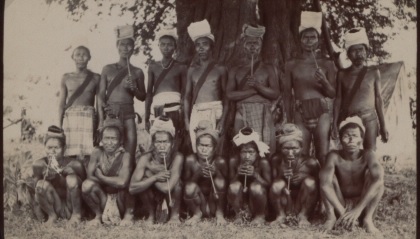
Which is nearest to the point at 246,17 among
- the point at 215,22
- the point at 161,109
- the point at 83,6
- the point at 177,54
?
the point at 215,22

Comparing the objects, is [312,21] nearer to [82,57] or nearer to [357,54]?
[357,54]

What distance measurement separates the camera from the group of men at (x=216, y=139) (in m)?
4.44

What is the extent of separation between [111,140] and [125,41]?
27.8 inches

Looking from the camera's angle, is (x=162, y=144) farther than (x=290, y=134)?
Yes

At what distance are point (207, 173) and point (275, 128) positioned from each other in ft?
1.83

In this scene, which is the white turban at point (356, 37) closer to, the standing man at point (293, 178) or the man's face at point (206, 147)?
the standing man at point (293, 178)

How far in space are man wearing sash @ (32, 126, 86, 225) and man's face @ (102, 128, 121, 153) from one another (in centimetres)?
24

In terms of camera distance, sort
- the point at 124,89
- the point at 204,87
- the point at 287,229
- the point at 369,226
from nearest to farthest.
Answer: the point at 369,226
the point at 287,229
the point at 204,87
the point at 124,89

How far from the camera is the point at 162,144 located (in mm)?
4594

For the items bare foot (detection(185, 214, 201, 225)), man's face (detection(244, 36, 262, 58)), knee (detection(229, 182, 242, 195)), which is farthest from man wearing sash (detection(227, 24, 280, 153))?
bare foot (detection(185, 214, 201, 225))

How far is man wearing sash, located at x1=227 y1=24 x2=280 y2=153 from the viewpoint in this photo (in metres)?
4.52

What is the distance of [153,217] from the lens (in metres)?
4.60

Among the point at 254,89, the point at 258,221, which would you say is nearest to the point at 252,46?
the point at 254,89

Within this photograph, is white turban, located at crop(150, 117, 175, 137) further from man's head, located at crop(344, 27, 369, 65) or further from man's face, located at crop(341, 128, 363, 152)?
man's head, located at crop(344, 27, 369, 65)
